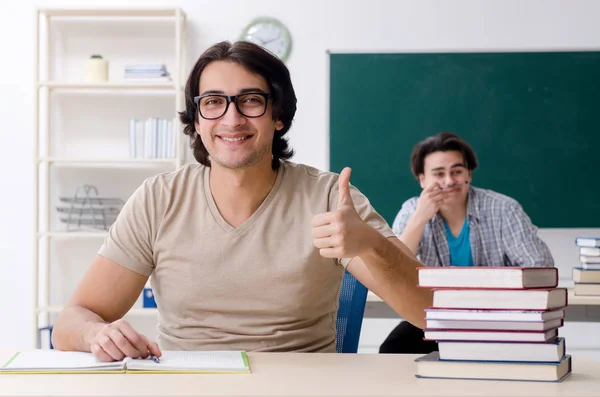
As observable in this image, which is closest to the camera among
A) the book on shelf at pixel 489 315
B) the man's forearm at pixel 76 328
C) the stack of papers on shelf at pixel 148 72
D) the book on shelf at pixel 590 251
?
the book on shelf at pixel 489 315

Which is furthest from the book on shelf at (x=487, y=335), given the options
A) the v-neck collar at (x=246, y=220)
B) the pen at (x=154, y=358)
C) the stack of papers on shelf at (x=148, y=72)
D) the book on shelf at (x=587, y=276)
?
the stack of papers on shelf at (x=148, y=72)

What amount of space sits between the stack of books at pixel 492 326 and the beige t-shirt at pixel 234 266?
49cm

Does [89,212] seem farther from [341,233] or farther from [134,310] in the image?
[341,233]

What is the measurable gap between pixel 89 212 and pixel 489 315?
3.49m

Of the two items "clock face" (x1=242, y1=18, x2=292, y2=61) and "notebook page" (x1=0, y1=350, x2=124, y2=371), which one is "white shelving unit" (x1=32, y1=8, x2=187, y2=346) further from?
"notebook page" (x1=0, y1=350, x2=124, y2=371)

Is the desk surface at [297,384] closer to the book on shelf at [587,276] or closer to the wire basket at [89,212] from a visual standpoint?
the book on shelf at [587,276]

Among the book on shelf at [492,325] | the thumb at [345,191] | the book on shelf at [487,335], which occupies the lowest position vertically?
the book on shelf at [487,335]

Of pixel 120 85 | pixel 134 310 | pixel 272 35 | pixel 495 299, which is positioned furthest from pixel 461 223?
pixel 495 299

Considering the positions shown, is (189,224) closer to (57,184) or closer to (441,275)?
(441,275)

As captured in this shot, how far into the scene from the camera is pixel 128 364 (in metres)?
1.45

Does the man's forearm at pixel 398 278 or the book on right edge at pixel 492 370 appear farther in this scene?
the man's forearm at pixel 398 278

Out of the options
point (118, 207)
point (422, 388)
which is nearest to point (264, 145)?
point (422, 388)

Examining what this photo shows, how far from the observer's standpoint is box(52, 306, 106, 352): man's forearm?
64.8 inches

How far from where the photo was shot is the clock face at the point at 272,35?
4.68 metres
